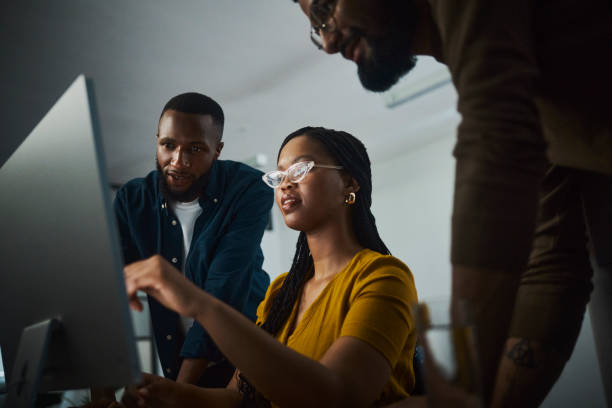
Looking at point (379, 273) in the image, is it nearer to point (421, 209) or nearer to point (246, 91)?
point (246, 91)

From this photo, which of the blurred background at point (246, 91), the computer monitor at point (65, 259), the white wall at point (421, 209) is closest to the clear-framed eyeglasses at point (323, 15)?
the computer monitor at point (65, 259)

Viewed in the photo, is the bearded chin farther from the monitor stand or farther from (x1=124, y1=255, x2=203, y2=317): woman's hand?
the monitor stand

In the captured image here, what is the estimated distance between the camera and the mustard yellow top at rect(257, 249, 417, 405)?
3.38 ft

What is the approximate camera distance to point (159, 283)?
2.47 ft

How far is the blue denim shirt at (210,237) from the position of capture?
1.66 meters

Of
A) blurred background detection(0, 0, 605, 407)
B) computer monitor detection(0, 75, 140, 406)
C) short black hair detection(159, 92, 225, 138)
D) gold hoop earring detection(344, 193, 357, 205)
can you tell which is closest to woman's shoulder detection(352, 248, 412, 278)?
gold hoop earring detection(344, 193, 357, 205)

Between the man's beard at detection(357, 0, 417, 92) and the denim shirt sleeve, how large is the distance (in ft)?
2.80

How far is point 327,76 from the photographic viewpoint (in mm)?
4621

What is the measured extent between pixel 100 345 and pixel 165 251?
3.64ft

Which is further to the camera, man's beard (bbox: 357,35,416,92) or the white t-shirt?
the white t-shirt

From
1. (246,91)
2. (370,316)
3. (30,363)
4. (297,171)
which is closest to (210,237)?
(297,171)

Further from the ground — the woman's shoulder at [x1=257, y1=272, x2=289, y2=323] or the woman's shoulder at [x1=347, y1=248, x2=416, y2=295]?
the woman's shoulder at [x1=347, y1=248, x2=416, y2=295]

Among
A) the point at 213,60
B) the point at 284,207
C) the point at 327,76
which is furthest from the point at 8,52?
the point at 284,207

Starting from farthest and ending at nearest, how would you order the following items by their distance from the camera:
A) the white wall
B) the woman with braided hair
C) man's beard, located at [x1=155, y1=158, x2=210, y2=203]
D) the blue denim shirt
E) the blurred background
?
the white wall → the blurred background → man's beard, located at [x1=155, y1=158, x2=210, y2=203] → the blue denim shirt → the woman with braided hair
